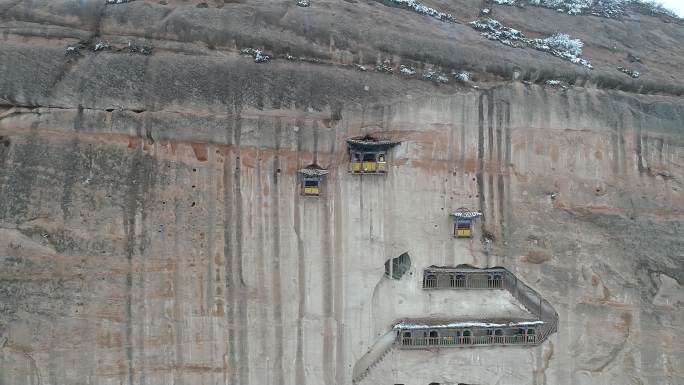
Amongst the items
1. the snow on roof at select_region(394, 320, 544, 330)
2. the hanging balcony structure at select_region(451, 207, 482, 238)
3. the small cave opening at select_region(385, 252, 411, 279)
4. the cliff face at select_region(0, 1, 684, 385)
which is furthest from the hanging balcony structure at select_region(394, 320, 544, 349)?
the hanging balcony structure at select_region(451, 207, 482, 238)

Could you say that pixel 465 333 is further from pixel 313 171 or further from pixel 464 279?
pixel 313 171

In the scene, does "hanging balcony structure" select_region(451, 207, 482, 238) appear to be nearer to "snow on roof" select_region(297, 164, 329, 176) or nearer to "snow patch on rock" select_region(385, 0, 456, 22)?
"snow on roof" select_region(297, 164, 329, 176)

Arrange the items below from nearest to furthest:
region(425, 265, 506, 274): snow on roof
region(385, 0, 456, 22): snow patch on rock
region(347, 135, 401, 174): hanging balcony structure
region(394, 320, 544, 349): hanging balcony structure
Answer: region(347, 135, 401, 174): hanging balcony structure < region(394, 320, 544, 349): hanging balcony structure < region(425, 265, 506, 274): snow on roof < region(385, 0, 456, 22): snow patch on rock

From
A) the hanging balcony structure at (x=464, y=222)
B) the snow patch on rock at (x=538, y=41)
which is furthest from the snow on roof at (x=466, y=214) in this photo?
the snow patch on rock at (x=538, y=41)

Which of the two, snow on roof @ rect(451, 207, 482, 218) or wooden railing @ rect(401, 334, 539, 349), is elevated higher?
snow on roof @ rect(451, 207, 482, 218)

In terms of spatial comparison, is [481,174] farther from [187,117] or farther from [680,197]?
[187,117]

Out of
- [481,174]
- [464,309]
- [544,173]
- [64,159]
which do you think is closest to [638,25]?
[544,173]

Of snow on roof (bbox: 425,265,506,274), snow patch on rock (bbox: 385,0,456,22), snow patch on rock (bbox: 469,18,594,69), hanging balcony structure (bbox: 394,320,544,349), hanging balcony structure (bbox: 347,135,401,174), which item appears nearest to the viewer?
hanging balcony structure (bbox: 347,135,401,174)

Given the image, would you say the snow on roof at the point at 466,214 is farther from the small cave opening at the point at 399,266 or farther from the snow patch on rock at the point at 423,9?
the snow patch on rock at the point at 423,9
